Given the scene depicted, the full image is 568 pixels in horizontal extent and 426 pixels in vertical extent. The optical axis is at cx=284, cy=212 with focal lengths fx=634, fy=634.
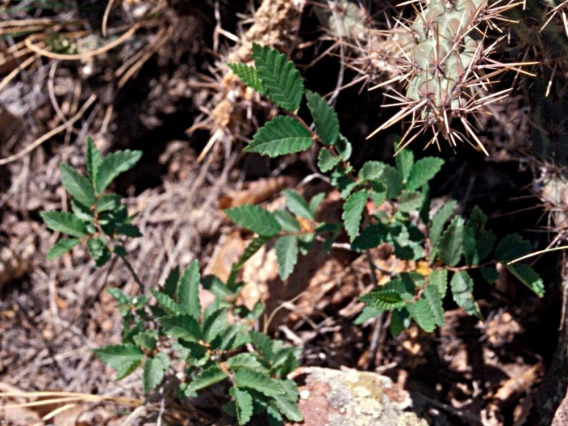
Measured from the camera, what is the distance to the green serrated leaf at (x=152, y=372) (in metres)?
2.04

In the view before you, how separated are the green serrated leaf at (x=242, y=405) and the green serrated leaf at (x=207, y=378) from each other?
65mm

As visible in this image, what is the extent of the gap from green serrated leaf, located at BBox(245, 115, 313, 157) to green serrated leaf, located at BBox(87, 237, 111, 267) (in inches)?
27.7

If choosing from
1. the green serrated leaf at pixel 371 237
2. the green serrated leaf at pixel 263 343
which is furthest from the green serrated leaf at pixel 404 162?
the green serrated leaf at pixel 263 343

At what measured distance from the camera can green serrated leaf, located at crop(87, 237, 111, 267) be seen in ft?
7.09

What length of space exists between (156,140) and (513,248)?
6.37 ft

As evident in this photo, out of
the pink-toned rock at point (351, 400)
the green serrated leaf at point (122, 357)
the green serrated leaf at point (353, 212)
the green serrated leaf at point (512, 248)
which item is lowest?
the pink-toned rock at point (351, 400)

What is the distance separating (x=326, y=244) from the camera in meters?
2.12

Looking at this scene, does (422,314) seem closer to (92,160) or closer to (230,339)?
(230,339)

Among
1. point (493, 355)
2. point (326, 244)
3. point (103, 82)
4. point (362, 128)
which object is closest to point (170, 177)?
point (103, 82)

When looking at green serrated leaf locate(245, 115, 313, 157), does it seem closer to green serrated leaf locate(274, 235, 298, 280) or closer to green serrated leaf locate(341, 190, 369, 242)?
green serrated leaf locate(341, 190, 369, 242)

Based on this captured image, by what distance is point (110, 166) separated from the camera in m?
2.22

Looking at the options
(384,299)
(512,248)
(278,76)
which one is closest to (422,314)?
(384,299)

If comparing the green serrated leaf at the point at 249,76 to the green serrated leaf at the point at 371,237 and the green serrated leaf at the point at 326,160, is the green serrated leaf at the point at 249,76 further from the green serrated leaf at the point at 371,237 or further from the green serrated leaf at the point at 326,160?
the green serrated leaf at the point at 371,237

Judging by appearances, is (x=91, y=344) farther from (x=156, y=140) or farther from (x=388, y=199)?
(x=388, y=199)
